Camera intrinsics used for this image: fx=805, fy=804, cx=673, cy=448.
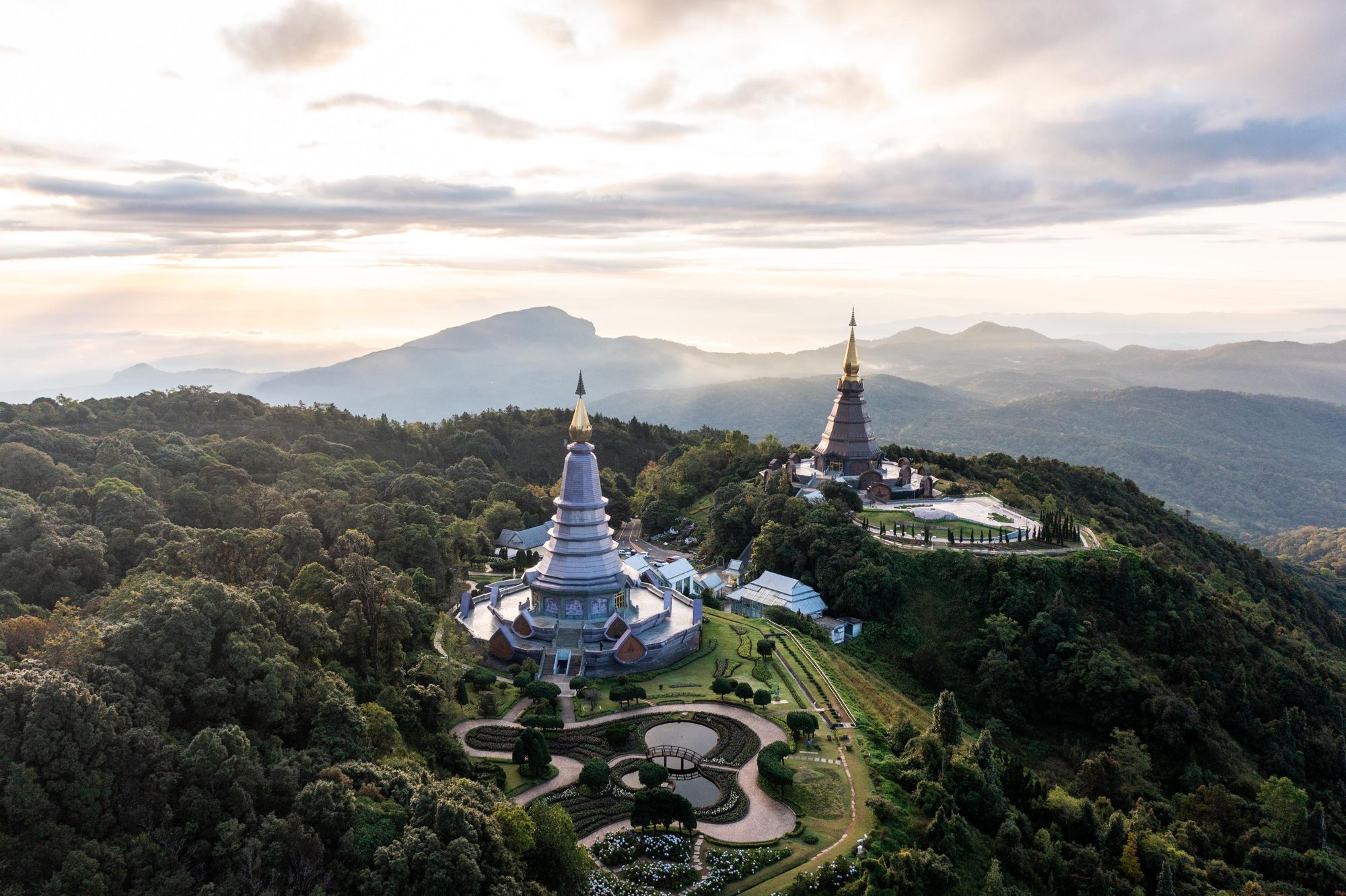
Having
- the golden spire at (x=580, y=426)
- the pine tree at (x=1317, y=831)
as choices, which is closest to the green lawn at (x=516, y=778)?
the golden spire at (x=580, y=426)

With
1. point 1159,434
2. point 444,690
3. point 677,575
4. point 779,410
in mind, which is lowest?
point 779,410

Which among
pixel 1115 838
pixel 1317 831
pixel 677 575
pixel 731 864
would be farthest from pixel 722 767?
pixel 1317 831

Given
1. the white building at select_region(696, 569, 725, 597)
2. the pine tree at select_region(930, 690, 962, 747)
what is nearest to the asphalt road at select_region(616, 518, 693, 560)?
the white building at select_region(696, 569, 725, 597)

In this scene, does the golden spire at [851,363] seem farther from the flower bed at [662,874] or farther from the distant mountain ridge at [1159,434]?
the distant mountain ridge at [1159,434]

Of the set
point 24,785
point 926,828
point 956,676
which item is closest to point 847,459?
point 956,676

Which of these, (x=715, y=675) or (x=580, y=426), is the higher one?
(x=580, y=426)

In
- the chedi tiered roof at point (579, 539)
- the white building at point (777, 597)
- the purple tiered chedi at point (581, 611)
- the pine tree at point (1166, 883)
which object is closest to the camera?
the pine tree at point (1166, 883)

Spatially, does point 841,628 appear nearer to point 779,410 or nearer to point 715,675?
point 715,675
